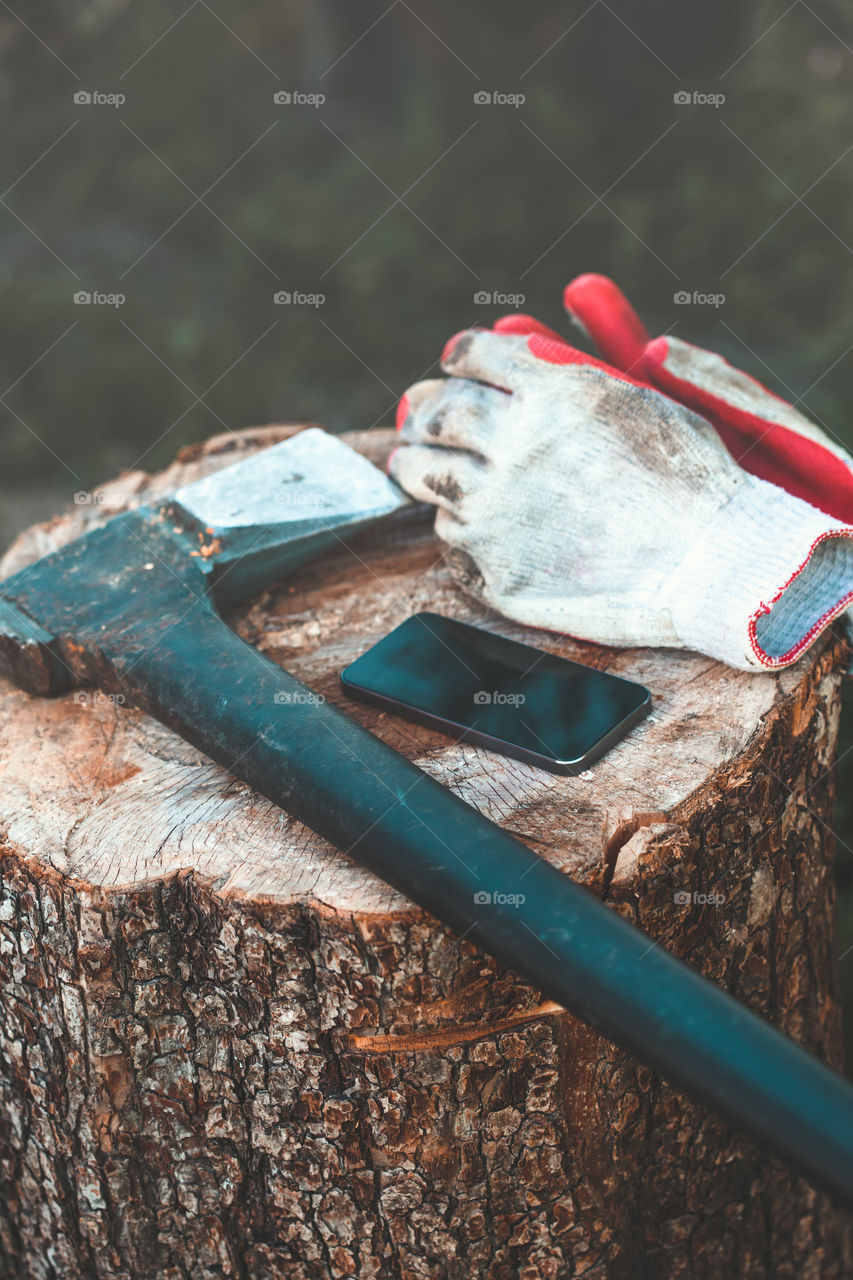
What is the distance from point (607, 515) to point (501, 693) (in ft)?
1.20

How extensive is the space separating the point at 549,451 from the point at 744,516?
1.04 feet

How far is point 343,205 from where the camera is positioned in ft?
15.8

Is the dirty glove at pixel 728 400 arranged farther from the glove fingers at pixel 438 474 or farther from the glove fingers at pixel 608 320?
the glove fingers at pixel 438 474

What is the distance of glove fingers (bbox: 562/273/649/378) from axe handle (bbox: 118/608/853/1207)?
0.89 meters

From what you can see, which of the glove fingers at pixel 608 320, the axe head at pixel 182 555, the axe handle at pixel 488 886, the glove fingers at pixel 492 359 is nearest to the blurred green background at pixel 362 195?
the glove fingers at pixel 608 320

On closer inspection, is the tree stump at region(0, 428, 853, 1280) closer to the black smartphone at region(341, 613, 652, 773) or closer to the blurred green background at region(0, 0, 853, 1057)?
the black smartphone at region(341, 613, 652, 773)

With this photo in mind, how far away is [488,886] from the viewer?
1.01 m

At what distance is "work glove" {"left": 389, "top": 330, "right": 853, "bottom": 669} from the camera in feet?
4.59

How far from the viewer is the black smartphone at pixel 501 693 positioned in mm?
1283

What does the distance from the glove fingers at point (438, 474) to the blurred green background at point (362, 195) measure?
2359mm

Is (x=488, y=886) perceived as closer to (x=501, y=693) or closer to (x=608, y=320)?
(x=501, y=693)

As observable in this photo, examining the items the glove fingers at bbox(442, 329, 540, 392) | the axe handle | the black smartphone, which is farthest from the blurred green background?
the axe handle

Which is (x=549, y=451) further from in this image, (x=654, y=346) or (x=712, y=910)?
(x=712, y=910)

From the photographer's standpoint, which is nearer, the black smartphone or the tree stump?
the tree stump
